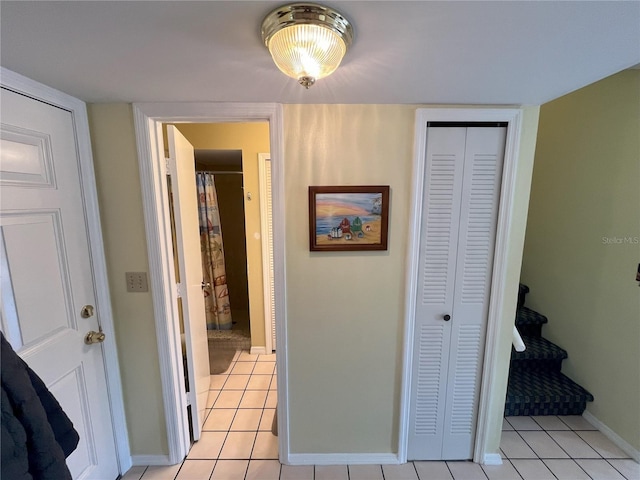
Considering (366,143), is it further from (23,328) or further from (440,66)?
(23,328)

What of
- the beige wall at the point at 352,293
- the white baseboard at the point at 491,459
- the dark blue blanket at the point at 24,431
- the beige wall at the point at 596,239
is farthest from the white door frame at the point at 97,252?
the beige wall at the point at 596,239

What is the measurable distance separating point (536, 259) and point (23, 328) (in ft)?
11.0

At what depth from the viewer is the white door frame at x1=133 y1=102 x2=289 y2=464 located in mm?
1292

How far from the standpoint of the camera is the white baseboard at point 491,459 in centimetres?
158

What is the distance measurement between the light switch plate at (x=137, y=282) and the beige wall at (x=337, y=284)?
0.16 ft

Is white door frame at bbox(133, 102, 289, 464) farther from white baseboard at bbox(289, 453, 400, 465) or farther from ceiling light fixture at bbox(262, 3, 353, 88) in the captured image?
ceiling light fixture at bbox(262, 3, 353, 88)

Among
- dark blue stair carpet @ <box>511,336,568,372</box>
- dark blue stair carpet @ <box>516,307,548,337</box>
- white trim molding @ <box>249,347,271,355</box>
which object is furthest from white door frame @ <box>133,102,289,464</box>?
dark blue stair carpet @ <box>516,307,548,337</box>

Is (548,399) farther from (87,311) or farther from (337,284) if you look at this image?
(87,311)

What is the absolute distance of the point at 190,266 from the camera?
1662mm

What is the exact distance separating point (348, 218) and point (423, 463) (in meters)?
1.54

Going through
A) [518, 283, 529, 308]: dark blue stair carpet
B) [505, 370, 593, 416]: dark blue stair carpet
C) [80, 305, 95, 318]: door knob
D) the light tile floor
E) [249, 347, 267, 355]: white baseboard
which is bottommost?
the light tile floor

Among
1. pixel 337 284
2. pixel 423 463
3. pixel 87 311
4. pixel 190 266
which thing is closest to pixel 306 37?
pixel 337 284

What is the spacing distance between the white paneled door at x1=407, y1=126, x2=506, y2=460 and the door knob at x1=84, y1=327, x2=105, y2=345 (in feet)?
5.41

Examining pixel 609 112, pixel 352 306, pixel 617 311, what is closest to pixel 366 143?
pixel 352 306
